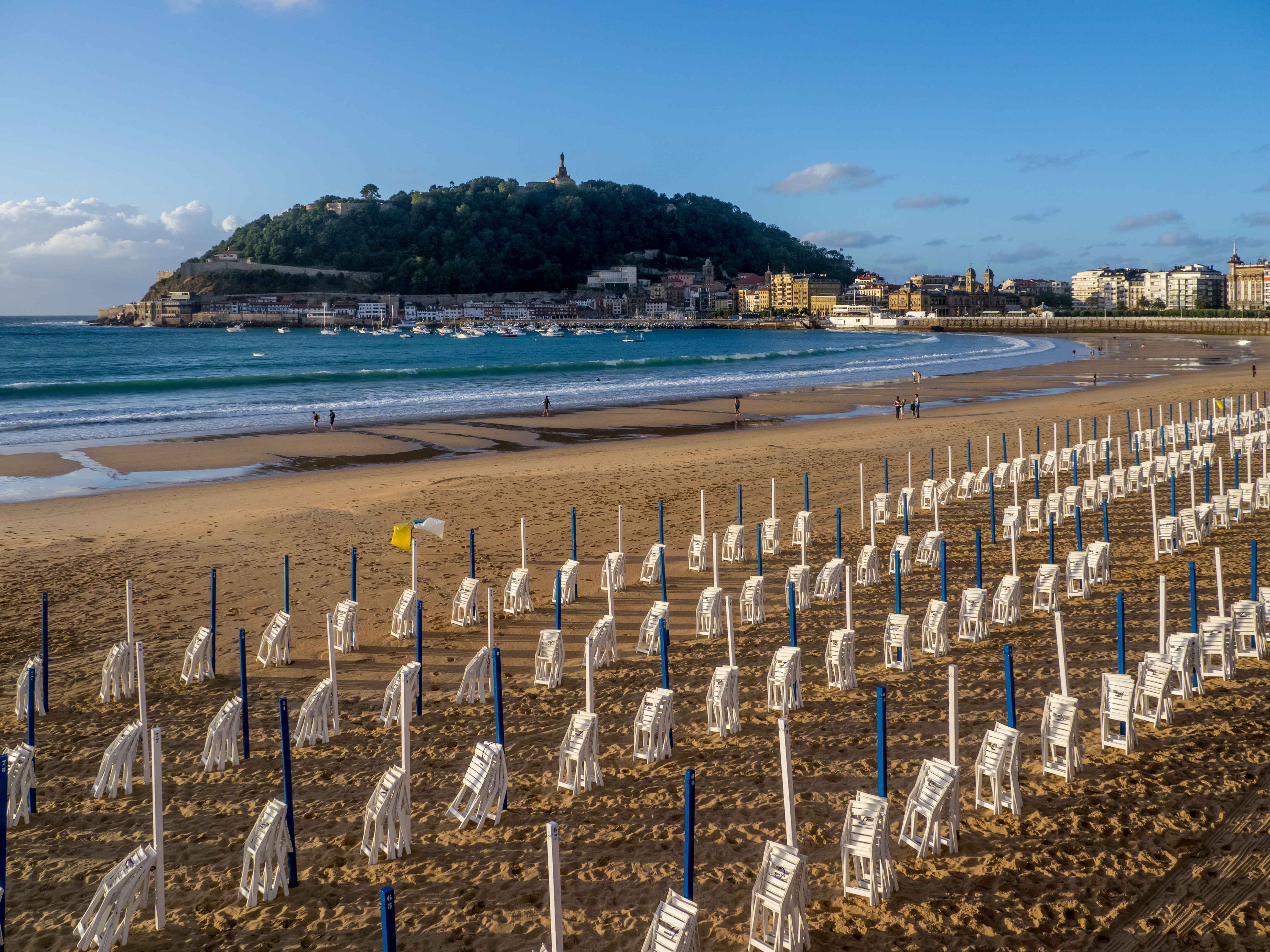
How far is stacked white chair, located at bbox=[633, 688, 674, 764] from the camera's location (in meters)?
7.68

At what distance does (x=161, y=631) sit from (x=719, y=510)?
1029 centimetres

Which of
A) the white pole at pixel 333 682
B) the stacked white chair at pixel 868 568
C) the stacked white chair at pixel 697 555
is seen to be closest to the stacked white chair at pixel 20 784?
the white pole at pixel 333 682

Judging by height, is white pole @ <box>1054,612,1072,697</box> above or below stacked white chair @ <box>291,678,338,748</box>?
above

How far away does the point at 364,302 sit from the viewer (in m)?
176

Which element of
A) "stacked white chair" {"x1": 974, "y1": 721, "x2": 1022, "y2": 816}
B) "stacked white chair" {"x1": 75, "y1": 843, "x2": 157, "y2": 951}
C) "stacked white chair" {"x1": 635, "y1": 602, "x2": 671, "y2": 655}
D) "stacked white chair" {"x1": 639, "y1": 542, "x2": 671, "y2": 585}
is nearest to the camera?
"stacked white chair" {"x1": 75, "y1": 843, "x2": 157, "y2": 951}

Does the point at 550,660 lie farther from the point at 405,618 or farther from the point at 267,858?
the point at 267,858

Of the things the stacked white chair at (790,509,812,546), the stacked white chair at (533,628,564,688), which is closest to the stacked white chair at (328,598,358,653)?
the stacked white chair at (533,628,564,688)

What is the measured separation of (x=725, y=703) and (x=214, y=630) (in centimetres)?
616

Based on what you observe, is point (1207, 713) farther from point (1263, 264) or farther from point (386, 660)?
point (1263, 264)

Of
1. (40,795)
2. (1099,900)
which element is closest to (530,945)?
(1099,900)

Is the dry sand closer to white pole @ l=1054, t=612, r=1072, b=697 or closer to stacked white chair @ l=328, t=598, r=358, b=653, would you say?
stacked white chair @ l=328, t=598, r=358, b=653

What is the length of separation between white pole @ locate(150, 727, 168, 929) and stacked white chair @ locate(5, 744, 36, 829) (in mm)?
2081

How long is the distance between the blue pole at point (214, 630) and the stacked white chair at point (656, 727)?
5.13 m

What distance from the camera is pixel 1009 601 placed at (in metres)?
10.9
